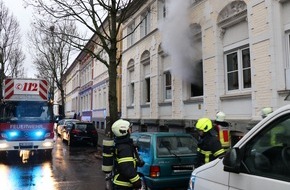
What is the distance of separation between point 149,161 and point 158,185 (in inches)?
20.3

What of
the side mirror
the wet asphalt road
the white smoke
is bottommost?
the wet asphalt road

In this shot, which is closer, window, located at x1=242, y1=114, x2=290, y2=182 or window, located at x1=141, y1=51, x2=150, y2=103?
window, located at x1=242, y1=114, x2=290, y2=182

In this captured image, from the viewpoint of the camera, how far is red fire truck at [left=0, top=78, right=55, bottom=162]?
13375 millimetres

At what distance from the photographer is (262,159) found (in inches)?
107

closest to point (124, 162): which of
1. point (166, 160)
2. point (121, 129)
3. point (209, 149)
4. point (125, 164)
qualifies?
point (125, 164)

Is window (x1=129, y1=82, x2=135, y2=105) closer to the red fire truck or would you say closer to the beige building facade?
the beige building facade

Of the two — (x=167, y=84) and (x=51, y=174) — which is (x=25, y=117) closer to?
(x=51, y=174)

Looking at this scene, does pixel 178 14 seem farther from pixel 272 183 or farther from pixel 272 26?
pixel 272 183

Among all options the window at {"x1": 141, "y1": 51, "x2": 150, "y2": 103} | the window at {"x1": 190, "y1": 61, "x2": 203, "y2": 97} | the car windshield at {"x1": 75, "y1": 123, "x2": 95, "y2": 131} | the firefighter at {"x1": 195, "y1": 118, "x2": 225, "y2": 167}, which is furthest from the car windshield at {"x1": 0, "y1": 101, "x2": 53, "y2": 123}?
the firefighter at {"x1": 195, "y1": 118, "x2": 225, "y2": 167}

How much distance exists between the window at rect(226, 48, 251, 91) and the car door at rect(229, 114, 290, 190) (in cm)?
848

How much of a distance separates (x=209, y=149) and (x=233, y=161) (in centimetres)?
327

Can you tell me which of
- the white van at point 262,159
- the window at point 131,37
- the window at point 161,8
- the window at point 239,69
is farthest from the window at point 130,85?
the white van at point 262,159

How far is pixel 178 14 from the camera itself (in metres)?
14.3

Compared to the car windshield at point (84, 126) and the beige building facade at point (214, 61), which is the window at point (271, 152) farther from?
the car windshield at point (84, 126)
